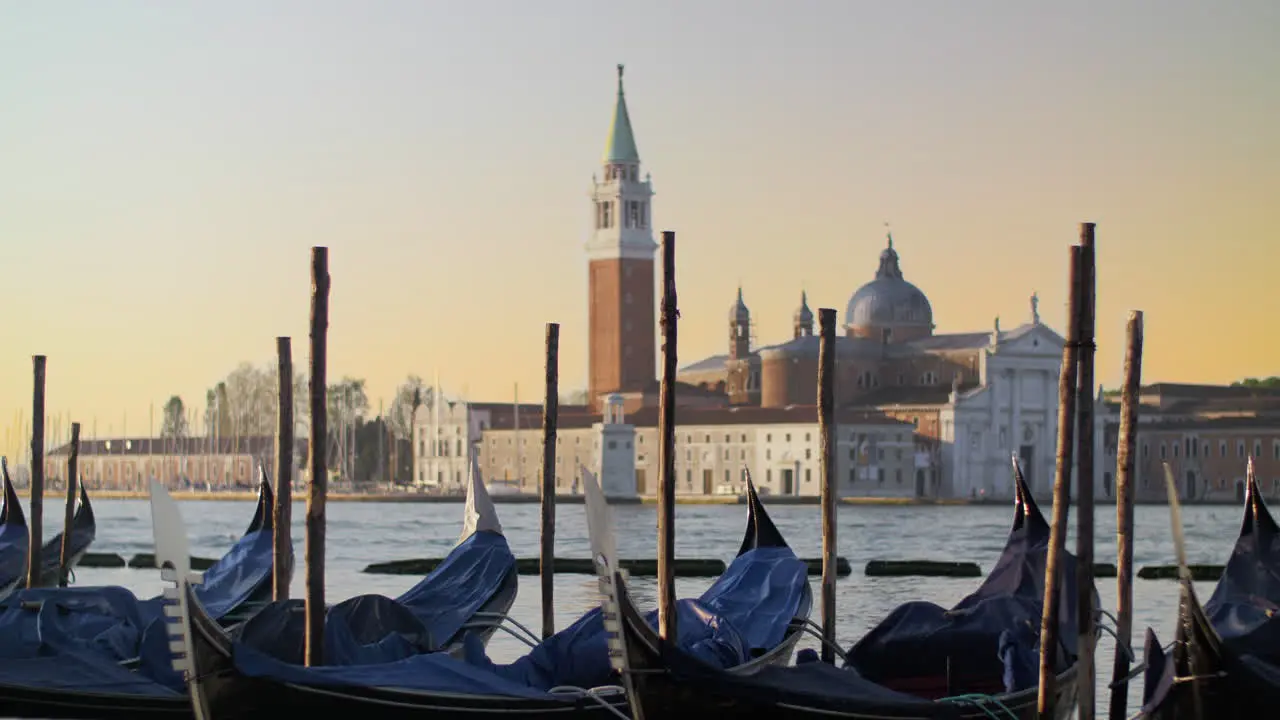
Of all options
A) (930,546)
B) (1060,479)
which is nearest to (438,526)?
(930,546)

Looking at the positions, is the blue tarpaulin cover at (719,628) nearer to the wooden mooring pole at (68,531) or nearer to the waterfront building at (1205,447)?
the wooden mooring pole at (68,531)

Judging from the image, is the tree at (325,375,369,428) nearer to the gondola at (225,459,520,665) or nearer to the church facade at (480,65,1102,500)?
the church facade at (480,65,1102,500)

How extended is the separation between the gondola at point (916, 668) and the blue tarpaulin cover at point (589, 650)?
52 centimetres

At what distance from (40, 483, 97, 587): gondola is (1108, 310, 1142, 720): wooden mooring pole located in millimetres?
8839

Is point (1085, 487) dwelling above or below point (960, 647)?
above

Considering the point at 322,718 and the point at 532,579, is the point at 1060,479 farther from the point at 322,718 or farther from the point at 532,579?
the point at 532,579

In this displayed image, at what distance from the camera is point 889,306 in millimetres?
74750

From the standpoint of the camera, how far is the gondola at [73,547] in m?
16.2

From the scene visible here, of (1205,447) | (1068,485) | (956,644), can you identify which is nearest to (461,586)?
(956,644)

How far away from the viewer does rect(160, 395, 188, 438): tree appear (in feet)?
286

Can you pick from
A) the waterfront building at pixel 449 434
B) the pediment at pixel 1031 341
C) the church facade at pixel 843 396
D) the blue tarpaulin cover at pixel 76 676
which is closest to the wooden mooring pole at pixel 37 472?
the blue tarpaulin cover at pixel 76 676

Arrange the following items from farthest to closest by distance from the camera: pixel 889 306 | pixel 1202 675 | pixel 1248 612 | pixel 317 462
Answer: pixel 889 306, pixel 317 462, pixel 1248 612, pixel 1202 675

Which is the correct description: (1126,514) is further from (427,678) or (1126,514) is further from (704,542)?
(704,542)

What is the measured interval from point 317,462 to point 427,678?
1.79 m
